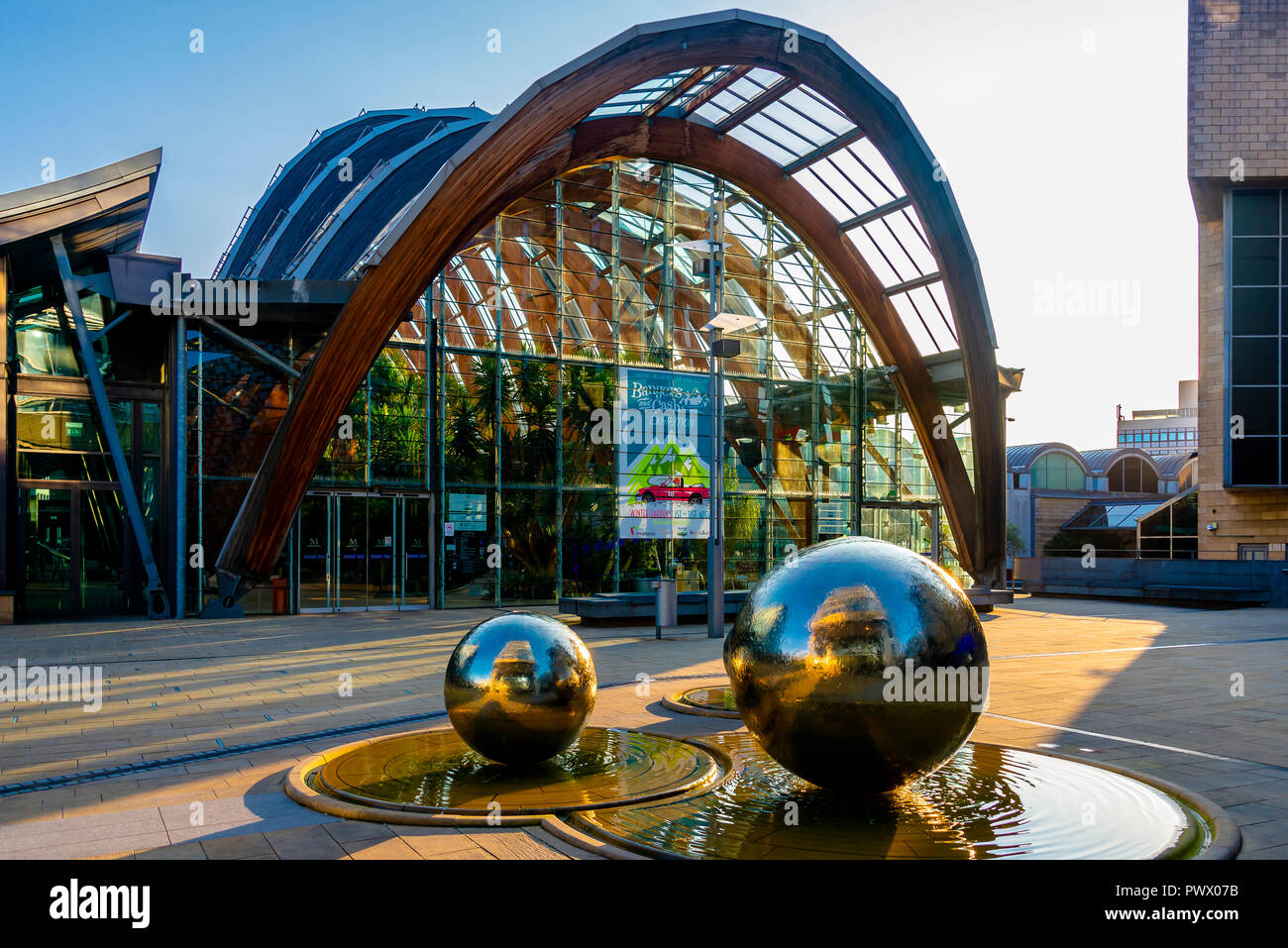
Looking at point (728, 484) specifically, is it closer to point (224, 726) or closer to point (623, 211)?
point (623, 211)

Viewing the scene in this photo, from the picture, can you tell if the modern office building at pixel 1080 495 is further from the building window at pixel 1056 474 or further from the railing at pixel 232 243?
the railing at pixel 232 243

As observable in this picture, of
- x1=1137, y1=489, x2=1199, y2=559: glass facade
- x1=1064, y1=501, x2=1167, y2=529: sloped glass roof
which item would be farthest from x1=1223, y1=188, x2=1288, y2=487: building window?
x1=1064, y1=501, x2=1167, y2=529: sloped glass roof

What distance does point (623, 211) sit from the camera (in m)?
31.1

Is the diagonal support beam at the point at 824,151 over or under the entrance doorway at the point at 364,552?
over

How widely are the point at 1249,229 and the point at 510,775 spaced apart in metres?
39.6

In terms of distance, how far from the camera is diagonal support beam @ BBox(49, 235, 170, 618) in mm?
21031

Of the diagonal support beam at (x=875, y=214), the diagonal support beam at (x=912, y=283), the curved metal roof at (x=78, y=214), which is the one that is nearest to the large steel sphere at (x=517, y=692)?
the curved metal roof at (x=78, y=214)

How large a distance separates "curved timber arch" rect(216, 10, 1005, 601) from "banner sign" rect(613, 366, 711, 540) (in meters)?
6.59

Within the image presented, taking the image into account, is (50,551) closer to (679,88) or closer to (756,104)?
(679,88)

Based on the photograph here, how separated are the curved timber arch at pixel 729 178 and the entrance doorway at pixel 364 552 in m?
2.13

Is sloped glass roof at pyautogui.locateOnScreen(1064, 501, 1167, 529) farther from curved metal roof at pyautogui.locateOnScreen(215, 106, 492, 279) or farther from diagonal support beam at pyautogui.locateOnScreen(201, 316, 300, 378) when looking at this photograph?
diagonal support beam at pyautogui.locateOnScreen(201, 316, 300, 378)

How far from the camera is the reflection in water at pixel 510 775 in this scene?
21.2ft

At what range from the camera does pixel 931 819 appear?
19.5 ft

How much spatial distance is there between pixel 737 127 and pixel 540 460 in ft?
38.6
